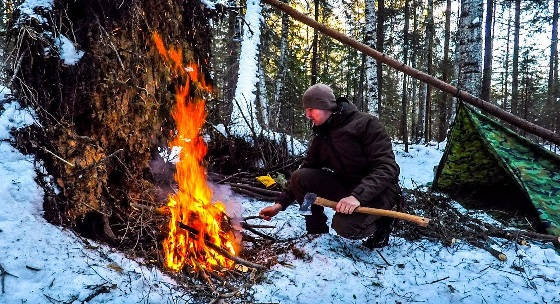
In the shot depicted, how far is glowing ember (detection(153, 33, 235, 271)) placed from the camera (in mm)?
3121

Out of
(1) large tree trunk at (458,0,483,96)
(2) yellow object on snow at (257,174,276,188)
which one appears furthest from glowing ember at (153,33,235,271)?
(1) large tree trunk at (458,0,483,96)

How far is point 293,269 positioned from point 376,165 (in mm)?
1174

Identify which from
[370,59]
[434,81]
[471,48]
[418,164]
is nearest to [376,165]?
[434,81]

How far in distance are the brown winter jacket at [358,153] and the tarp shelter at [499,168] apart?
1685 millimetres

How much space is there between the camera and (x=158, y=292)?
7.84 ft

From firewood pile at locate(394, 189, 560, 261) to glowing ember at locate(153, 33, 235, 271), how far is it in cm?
202

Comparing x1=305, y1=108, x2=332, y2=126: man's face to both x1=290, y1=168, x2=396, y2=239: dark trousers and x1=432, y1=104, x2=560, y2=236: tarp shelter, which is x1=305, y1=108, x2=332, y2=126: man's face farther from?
x1=432, y1=104, x2=560, y2=236: tarp shelter

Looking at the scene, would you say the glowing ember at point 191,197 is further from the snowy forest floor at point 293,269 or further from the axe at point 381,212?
the axe at point 381,212

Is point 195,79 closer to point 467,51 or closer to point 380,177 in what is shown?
point 380,177

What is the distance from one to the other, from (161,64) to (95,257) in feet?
6.05

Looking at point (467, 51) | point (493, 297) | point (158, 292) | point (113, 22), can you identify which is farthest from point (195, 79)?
point (467, 51)

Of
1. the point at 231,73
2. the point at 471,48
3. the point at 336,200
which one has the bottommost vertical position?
the point at 336,200

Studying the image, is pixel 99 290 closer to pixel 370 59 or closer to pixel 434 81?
pixel 434 81

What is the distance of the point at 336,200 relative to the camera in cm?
373
